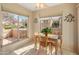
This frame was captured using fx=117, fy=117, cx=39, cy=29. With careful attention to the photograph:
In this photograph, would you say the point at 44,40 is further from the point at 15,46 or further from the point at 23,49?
the point at 15,46

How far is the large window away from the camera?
5.50 feet

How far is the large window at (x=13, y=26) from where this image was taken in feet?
5.50

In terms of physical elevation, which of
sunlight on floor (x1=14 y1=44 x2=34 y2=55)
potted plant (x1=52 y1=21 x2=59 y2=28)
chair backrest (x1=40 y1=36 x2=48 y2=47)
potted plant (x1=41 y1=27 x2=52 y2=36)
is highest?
potted plant (x1=52 y1=21 x2=59 y2=28)

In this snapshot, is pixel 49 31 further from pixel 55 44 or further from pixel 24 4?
pixel 24 4

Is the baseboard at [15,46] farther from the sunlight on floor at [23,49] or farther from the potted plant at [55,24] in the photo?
the potted plant at [55,24]

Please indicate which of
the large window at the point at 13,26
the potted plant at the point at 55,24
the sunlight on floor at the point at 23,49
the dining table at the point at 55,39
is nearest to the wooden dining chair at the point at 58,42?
the dining table at the point at 55,39

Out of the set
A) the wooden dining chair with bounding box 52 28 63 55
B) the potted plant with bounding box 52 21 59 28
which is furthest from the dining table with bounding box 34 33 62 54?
the potted plant with bounding box 52 21 59 28

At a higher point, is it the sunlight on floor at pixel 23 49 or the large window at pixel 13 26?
the large window at pixel 13 26

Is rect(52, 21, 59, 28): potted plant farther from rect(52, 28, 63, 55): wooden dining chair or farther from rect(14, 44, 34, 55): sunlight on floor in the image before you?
rect(14, 44, 34, 55): sunlight on floor

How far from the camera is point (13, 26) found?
1699 millimetres

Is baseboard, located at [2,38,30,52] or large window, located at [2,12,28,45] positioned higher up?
large window, located at [2,12,28,45]

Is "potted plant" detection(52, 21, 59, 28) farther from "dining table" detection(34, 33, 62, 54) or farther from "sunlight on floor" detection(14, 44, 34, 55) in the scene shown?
"sunlight on floor" detection(14, 44, 34, 55)

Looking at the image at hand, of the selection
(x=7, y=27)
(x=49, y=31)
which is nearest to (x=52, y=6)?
(x=49, y=31)

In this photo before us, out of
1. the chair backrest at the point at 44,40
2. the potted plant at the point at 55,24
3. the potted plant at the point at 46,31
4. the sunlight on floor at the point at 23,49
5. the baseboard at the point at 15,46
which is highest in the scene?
the potted plant at the point at 55,24
